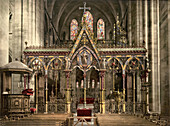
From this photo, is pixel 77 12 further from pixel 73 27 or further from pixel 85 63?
pixel 85 63

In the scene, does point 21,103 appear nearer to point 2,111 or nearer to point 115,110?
point 2,111

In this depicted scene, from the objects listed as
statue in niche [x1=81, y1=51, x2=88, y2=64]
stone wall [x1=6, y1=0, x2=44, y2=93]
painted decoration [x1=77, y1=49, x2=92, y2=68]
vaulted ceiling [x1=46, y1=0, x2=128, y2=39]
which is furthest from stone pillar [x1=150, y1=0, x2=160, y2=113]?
vaulted ceiling [x1=46, y1=0, x2=128, y2=39]

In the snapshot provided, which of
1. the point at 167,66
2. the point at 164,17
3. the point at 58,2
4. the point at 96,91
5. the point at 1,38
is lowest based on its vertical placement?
the point at 96,91

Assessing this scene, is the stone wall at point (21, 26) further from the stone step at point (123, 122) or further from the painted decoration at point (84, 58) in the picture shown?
the stone step at point (123, 122)

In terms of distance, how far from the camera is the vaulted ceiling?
133 feet

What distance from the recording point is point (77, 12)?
46312 mm

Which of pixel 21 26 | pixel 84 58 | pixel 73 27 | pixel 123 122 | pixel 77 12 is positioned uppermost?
pixel 77 12

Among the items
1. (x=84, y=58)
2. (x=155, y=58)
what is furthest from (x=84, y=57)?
(x=155, y=58)

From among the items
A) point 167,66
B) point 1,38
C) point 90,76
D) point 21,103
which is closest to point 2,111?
point 21,103

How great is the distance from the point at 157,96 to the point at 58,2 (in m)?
25.0

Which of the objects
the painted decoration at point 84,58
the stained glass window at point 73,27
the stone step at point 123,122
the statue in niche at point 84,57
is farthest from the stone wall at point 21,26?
the stained glass window at point 73,27

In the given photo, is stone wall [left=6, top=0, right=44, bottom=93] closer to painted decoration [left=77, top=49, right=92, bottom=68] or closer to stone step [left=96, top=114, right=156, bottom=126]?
painted decoration [left=77, top=49, right=92, bottom=68]

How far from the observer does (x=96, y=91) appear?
38781 mm

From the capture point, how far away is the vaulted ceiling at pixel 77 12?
40.5m
